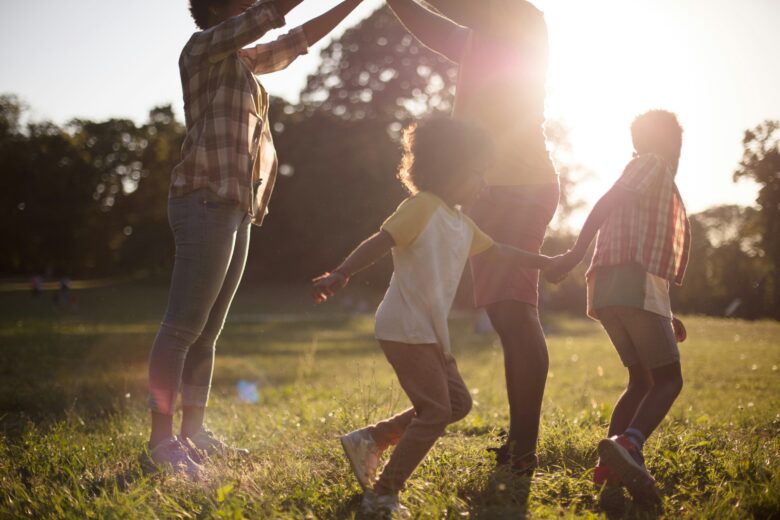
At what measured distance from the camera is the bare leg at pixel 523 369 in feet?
10.5

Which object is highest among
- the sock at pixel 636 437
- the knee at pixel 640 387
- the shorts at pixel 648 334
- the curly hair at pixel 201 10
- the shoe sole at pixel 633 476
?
the curly hair at pixel 201 10

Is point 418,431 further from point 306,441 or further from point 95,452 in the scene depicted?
point 95,452

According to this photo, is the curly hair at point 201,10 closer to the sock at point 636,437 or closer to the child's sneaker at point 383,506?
the child's sneaker at point 383,506

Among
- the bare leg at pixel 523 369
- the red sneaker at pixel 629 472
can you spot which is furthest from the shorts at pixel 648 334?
the red sneaker at pixel 629 472

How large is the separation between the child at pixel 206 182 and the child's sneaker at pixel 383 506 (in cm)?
93

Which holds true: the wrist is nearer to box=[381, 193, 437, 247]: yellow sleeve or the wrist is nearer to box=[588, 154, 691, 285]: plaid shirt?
box=[381, 193, 437, 247]: yellow sleeve

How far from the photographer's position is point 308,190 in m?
34.3

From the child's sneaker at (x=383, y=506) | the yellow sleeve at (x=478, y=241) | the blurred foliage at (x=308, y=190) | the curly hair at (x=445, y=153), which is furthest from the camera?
the blurred foliage at (x=308, y=190)

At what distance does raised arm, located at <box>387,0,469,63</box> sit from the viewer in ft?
11.8

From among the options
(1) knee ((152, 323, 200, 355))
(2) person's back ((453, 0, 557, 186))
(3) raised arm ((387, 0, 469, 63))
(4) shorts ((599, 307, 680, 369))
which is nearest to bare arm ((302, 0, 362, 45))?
(3) raised arm ((387, 0, 469, 63))

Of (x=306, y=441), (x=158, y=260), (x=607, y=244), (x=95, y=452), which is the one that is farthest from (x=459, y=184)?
(x=158, y=260)

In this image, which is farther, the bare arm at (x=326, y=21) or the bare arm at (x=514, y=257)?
the bare arm at (x=326, y=21)

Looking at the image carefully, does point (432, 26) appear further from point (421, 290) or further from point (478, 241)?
point (421, 290)

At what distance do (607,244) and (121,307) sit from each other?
24.3 metres
